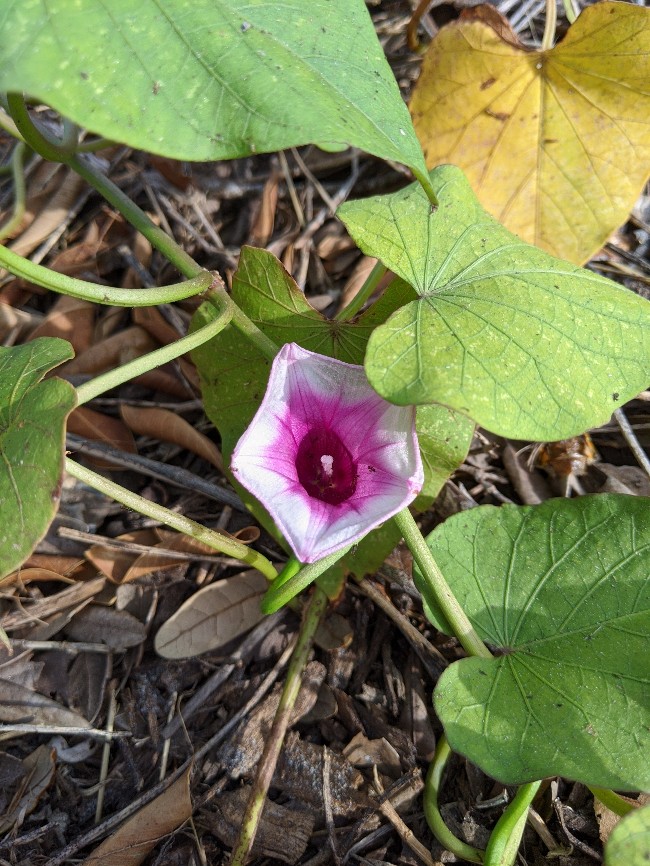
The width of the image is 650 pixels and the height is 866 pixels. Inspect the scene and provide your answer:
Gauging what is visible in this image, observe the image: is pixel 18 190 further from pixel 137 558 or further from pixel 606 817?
pixel 606 817

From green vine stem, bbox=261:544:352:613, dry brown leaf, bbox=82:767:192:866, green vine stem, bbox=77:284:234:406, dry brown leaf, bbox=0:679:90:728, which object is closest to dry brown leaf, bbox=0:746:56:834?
dry brown leaf, bbox=0:679:90:728

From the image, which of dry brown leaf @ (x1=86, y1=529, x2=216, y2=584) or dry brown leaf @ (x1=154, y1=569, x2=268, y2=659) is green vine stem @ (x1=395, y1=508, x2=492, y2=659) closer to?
dry brown leaf @ (x1=154, y1=569, x2=268, y2=659)

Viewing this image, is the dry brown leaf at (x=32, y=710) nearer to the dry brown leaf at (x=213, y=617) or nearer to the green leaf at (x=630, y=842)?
the dry brown leaf at (x=213, y=617)

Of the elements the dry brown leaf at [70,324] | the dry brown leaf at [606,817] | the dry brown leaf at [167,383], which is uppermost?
the dry brown leaf at [606,817]

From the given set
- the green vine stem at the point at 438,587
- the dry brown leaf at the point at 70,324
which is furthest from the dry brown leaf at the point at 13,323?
the green vine stem at the point at 438,587

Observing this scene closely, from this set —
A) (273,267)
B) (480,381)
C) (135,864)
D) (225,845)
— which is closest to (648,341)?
(480,381)

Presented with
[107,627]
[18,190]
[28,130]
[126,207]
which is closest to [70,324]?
[18,190]
